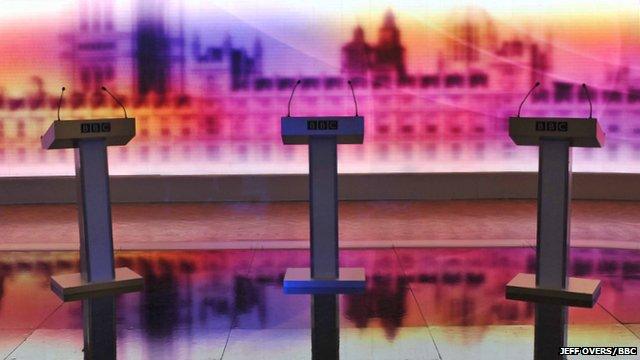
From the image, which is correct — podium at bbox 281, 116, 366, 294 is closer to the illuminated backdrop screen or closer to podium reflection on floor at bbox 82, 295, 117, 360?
podium reflection on floor at bbox 82, 295, 117, 360

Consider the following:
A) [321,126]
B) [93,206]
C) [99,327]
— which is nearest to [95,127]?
[93,206]

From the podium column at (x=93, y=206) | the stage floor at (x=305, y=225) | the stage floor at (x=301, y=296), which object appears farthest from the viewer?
the stage floor at (x=305, y=225)

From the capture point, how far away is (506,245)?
608cm

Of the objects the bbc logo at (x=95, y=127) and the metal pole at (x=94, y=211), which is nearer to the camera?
the bbc logo at (x=95, y=127)

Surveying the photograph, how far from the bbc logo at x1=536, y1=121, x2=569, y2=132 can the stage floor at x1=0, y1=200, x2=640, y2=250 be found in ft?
6.41

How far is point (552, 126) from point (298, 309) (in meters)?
1.73

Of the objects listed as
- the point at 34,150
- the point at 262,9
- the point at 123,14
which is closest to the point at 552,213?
the point at 262,9

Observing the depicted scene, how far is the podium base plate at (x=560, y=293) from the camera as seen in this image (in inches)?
170

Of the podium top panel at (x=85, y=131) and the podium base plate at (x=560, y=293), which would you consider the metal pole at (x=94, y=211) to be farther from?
the podium base plate at (x=560, y=293)

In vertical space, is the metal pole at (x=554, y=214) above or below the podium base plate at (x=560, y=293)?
above

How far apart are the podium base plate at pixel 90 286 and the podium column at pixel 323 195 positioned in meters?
1.12

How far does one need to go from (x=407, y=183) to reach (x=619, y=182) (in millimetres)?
2335

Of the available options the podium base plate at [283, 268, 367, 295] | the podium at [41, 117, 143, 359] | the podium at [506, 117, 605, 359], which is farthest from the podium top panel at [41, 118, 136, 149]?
the podium at [506, 117, 605, 359]

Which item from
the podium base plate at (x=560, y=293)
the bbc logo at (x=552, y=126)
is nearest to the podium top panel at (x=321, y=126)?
the bbc logo at (x=552, y=126)
